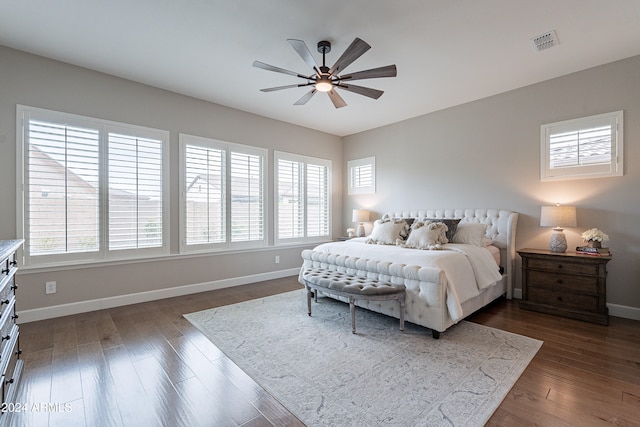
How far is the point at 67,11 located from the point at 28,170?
71.4 inches

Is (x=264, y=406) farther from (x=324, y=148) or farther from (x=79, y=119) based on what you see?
(x=324, y=148)

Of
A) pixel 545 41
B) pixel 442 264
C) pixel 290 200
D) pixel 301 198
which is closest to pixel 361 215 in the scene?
pixel 301 198

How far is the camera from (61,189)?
3.42 metres

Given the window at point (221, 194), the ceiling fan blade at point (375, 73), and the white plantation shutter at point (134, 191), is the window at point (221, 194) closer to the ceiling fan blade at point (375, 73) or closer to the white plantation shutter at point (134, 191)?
the white plantation shutter at point (134, 191)

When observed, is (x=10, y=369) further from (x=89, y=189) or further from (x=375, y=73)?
(x=375, y=73)

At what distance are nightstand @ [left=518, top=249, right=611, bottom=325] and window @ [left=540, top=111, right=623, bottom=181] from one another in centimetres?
109

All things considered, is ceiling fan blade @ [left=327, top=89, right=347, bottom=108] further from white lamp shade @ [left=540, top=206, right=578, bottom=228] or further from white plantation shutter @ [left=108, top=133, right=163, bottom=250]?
white lamp shade @ [left=540, top=206, right=578, bottom=228]

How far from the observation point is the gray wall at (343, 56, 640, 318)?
133 inches

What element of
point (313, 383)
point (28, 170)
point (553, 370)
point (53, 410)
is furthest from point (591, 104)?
point (28, 170)

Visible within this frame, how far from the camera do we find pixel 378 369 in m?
2.30

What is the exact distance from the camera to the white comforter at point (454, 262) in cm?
284

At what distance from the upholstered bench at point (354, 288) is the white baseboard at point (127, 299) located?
6.57ft

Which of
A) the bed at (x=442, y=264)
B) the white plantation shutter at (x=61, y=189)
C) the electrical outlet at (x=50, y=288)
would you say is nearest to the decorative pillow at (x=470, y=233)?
the bed at (x=442, y=264)

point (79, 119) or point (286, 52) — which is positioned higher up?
point (286, 52)
